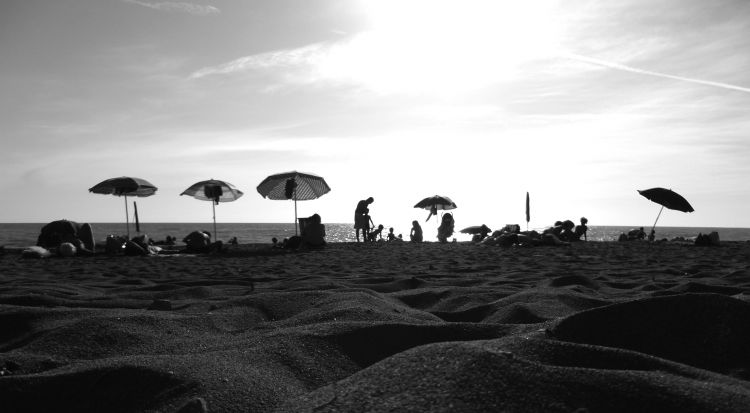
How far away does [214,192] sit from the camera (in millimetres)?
17094

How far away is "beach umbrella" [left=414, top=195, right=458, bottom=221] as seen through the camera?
68.6ft

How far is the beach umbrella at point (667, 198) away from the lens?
49.1 ft

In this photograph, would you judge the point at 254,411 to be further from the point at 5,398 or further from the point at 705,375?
the point at 705,375

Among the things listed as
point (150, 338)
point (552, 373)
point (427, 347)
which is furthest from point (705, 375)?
point (150, 338)

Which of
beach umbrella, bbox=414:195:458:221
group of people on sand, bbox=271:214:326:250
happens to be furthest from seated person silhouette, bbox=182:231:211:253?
beach umbrella, bbox=414:195:458:221

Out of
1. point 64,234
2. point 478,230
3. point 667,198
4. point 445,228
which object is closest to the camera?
point 64,234

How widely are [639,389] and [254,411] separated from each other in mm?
918

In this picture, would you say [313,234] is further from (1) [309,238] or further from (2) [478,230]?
(2) [478,230]

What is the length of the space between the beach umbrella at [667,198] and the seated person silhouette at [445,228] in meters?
5.39

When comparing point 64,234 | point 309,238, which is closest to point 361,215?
point 309,238

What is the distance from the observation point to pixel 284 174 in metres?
16.2

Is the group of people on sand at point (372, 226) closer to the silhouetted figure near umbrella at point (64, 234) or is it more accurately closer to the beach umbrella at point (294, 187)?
the beach umbrella at point (294, 187)

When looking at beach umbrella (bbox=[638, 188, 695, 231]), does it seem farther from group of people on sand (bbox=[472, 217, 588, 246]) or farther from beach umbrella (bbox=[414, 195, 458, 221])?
beach umbrella (bbox=[414, 195, 458, 221])

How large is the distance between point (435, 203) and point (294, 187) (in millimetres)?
6494
